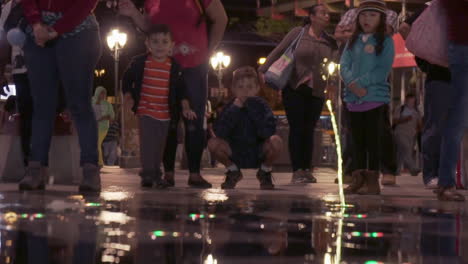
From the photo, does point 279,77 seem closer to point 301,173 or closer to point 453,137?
point 301,173

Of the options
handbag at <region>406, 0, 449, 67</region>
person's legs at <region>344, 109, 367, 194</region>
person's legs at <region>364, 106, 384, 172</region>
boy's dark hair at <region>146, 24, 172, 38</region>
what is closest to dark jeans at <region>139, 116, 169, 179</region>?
boy's dark hair at <region>146, 24, 172, 38</region>

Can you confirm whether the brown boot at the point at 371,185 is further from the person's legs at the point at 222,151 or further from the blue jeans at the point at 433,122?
the blue jeans at the point at 433,122

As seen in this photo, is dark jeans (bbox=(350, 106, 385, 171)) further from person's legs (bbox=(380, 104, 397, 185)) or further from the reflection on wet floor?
person's legs (bbox=(380, 104, 397, 185))

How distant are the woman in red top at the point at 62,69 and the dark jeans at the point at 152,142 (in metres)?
0.98

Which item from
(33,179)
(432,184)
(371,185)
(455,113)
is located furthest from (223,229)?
(432,184)

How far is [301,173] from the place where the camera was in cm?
1175

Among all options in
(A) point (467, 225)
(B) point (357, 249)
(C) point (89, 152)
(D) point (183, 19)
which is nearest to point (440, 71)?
(D) point (183, 19)

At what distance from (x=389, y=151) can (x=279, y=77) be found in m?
1.42

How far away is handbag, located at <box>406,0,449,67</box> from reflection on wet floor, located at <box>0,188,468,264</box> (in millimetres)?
1762

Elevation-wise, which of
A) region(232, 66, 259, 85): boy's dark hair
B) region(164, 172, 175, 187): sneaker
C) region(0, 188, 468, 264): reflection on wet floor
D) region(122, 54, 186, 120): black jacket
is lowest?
region(0, 188, 468, 264): reflection on wet floor

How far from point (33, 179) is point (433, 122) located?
176 inches

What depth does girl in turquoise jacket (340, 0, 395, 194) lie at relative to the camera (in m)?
9.55

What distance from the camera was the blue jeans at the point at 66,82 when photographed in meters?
8.52

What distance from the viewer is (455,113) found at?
28.6ft
